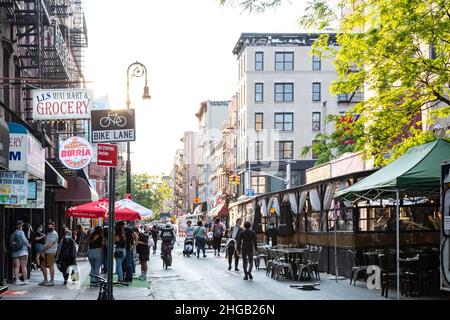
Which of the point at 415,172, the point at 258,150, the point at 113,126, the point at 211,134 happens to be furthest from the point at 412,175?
the point at 211,134

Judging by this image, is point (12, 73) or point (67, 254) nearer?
point (67, 254)

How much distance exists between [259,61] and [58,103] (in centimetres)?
5602

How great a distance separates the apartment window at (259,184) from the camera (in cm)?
7669

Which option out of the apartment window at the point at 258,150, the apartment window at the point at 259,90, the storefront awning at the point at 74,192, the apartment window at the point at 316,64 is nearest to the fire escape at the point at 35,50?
the storefront awning at the point at 74,192

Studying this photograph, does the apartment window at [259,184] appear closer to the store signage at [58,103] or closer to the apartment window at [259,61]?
the apartment window at [259,61]

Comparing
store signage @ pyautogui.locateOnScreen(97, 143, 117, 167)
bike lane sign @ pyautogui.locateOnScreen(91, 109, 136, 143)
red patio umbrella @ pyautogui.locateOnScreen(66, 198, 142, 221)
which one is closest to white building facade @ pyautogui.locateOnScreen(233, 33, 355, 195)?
red patio umbrella @ pyautogui.locateOnScreen(66, 198, 142, 221)

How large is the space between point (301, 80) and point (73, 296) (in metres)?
60.9

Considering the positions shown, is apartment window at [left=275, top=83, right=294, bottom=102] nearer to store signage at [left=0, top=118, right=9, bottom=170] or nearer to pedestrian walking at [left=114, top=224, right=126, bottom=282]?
pedestrian walking at [left=114, top=224, right=126, bottom=282]

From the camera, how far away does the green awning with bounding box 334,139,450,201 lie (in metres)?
15.1

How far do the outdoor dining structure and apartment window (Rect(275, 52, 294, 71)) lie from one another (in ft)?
152

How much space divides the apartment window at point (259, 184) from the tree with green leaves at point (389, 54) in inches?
2213
